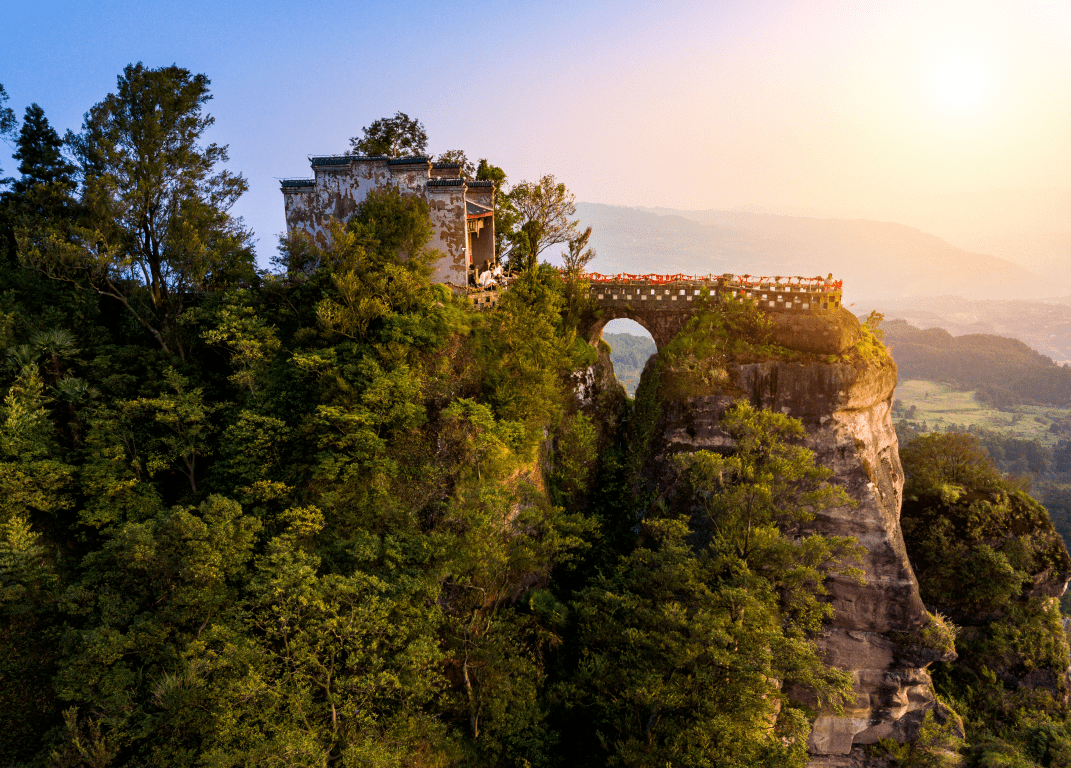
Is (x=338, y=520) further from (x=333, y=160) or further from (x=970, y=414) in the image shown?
(x=970, y=414)

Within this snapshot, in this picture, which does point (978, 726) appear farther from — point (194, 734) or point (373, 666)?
point (194, 734)

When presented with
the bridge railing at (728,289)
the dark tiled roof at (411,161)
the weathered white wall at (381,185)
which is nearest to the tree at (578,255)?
the bridge railing at (728,289)

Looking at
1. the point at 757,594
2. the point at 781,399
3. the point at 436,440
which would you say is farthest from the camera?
the point at 781,399

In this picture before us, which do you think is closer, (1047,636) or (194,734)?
(194,734)

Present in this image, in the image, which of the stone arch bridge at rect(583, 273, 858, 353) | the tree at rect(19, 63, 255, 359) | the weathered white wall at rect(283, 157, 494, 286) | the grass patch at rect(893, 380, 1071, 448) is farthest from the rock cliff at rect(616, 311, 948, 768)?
the grass patch at rect(893, 380, 1071, 448)

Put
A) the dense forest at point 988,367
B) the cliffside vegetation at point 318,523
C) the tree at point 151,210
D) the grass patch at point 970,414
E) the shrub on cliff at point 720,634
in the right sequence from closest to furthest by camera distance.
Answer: the cliffside vegetation at point 318,523, the shrub on cliff at point 720,634, the tree at point 151,210, the grass patch at point 970,414, the dense forest at point 988,367

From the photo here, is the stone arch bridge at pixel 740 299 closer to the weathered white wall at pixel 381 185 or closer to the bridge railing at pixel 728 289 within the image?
the bridge railing at pixel 728 289

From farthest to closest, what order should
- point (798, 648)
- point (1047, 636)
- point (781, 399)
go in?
point (1047, 636) < point (781, 399) < point (798, 648)

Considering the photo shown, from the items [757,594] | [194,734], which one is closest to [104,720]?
[194,734]
